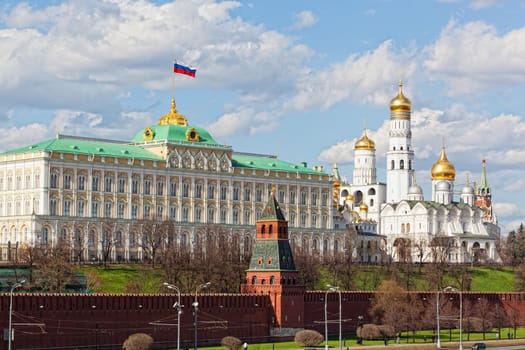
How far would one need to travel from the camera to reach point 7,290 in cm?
9838

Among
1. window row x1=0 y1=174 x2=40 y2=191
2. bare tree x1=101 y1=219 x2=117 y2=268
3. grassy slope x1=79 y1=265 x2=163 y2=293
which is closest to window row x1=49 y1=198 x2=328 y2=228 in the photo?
bare tree x1=101 y1=219 x2=117 y2=268

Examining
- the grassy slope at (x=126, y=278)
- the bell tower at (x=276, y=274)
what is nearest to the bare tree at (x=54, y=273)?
the grassy slope at (x=126, y=278)

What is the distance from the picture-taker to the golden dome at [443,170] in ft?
612

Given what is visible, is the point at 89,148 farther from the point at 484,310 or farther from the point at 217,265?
the point at 484,310

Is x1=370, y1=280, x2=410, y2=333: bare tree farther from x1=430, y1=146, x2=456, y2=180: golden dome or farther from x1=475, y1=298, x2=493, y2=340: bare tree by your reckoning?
x1=430, y1=146, x2=456, y2=180: golden dome

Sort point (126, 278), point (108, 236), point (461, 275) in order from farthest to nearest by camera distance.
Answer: point (461, 275)
point (108, 236)
point (126, 278)

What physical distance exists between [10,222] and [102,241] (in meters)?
9.26

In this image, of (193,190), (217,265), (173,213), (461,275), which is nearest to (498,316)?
(217,265)

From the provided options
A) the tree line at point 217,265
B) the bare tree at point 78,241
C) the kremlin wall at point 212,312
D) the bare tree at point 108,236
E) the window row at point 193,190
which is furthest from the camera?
the window row at point 193,190

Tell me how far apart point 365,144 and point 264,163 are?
37751 mm

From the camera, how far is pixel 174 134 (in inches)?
5635

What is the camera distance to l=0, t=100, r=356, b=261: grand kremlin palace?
12962 centimetres

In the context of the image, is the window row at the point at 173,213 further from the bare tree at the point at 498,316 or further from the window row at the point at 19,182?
the bare tree at the point at 498,316

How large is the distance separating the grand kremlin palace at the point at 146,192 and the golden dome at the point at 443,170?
32.3m
